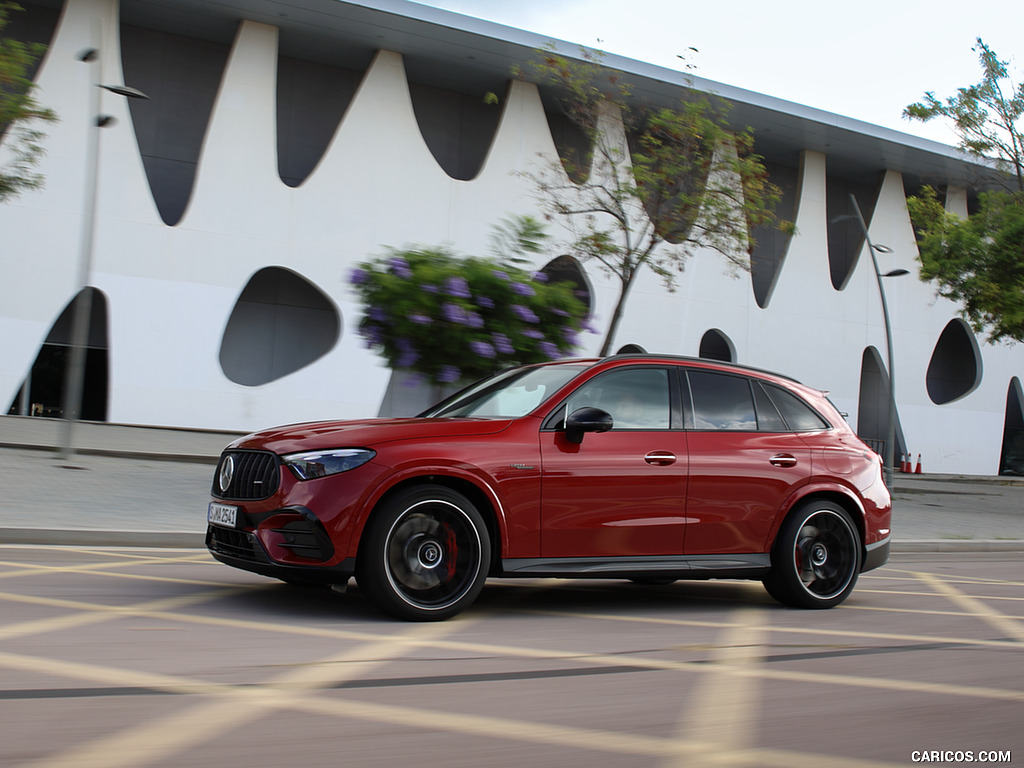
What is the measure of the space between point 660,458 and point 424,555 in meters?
1.69

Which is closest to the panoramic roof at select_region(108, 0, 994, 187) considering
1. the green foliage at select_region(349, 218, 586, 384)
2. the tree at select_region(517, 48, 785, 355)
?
the tree at select_region(517, 48, 785, 355)

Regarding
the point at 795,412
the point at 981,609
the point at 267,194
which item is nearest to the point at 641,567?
the point at 795,412

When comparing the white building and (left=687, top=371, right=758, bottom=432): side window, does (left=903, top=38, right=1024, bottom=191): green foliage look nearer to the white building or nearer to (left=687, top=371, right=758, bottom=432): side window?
the white building

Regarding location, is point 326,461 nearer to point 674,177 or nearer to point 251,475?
point 251,475

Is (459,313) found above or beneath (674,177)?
beneath

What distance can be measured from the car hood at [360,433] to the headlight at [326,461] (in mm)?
36

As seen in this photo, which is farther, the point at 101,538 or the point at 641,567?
the point at 101,538

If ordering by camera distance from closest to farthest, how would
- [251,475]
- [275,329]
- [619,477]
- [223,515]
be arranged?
[251,475], [223,515], [619,477], [275,329]

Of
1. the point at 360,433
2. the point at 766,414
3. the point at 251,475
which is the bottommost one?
the point at 251,475

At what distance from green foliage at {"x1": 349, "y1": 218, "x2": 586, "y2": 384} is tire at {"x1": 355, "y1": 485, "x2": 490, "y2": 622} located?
6073mm

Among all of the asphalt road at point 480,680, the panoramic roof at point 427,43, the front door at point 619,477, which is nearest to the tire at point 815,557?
the asphalt road at point 480,680

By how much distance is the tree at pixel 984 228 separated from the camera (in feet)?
68.2

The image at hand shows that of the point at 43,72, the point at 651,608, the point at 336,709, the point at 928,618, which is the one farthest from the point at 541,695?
the point at 43,72

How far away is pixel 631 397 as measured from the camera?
20.7ft
